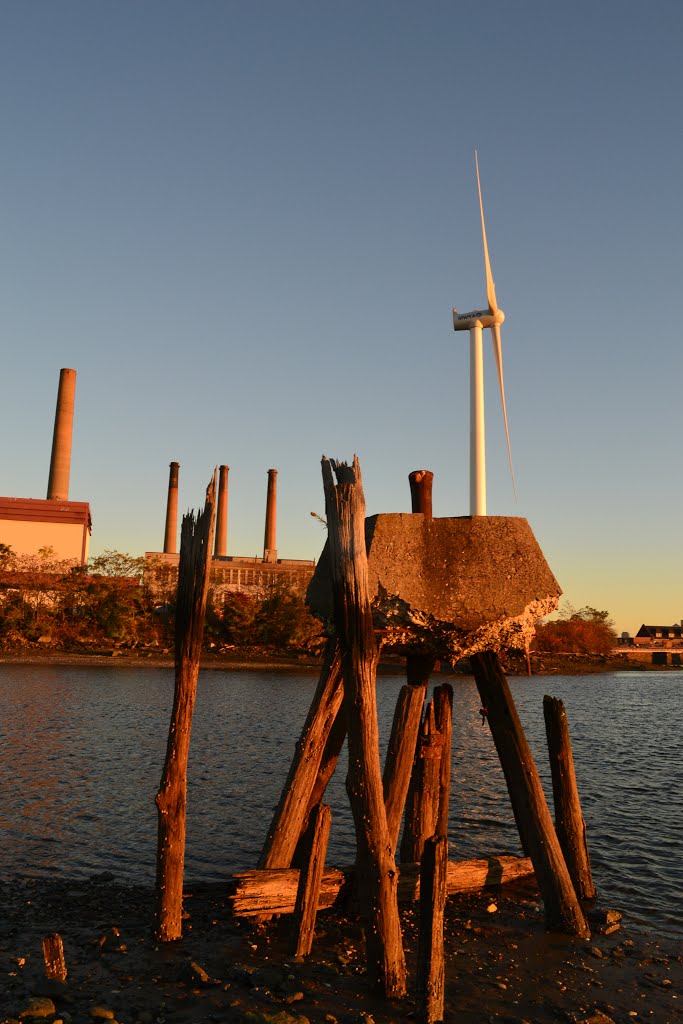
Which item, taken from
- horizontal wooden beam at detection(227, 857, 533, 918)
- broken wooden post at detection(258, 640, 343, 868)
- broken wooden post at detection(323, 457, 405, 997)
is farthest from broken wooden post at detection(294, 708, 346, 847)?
broken wooden post at detection(323, 457, 405, 997)

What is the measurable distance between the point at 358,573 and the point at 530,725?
36.9m

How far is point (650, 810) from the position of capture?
22031 millimetres

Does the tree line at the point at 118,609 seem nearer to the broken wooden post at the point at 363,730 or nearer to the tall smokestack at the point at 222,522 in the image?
the tall smokestack at the point at 222,522

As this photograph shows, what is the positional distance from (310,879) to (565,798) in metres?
4.66

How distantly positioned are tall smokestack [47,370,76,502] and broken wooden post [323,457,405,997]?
Answer: 86.5 metres

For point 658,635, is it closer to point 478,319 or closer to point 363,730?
point 478,319

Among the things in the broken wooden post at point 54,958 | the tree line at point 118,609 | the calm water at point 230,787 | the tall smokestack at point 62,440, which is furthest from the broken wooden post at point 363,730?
the tall smokestack at point 62,440

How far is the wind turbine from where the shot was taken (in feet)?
106

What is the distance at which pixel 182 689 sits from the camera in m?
10.2

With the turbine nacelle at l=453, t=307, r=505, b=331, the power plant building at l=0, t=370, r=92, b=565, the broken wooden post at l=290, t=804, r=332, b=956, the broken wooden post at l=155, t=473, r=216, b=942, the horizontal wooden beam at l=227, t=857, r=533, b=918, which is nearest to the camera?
the broken wooden post at l=290, t=804, r=332, b=956

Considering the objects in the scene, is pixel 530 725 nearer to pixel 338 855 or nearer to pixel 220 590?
pixel 338 855

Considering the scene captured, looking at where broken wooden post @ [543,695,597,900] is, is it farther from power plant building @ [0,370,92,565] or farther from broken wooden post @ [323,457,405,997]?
power plant building @ [0,370,92,565]

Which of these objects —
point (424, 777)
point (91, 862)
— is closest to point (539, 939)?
point (424, 777)

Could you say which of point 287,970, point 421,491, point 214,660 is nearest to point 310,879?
point 287,970
